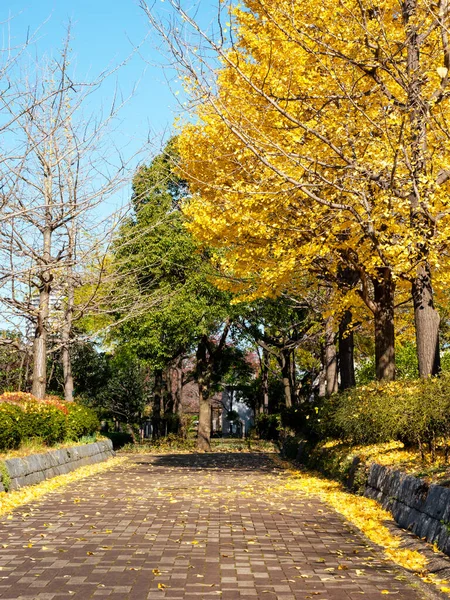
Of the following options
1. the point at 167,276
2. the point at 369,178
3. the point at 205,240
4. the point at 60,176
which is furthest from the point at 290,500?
the point at 167,276

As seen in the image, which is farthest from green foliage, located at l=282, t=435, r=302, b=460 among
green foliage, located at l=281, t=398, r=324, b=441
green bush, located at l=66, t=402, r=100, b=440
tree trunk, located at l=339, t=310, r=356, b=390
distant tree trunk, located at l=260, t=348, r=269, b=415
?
distant tree trunk, located at l=260, t=348, r=269, b=415

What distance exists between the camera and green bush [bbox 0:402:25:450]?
12.0 metres

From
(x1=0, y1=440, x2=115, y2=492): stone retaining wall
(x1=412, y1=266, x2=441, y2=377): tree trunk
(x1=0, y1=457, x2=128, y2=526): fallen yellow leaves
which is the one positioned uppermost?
(x1=412, y1=266, x2=441, y2=377): tree trunk

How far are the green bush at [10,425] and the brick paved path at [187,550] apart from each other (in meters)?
1.62

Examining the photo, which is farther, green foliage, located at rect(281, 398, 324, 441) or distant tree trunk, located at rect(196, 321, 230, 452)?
distant tree trunk, located at rect(196, 321, 230, 452)

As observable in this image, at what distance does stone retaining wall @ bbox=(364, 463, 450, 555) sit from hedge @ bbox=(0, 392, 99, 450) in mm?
6200

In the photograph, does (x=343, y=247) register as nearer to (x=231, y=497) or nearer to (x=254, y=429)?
(x=231, y=497)

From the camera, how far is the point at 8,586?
516cm

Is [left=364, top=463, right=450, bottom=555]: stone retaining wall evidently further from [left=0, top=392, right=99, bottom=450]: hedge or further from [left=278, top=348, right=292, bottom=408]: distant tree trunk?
[left=278, top=348, right=292, bottom=408]: distant tree trunk

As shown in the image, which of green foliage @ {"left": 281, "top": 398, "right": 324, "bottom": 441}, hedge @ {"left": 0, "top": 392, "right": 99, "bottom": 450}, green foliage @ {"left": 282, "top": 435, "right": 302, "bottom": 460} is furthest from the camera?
green foliage @ {"left": 282, "top": 435, "right": 302, "bottom": 460}

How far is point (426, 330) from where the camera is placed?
38.1 feet

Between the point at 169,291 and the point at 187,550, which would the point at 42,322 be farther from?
the point at 187,550

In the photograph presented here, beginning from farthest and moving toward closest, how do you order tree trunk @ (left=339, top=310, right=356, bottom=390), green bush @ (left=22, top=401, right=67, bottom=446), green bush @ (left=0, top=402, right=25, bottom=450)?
tree trunk @ (left=339, top=310, right=356, bottom=390)
green bush @ (left=22, top=401, right=67, bottom=446)
green bush @ (left=0, top=402, right=25, bottom=450)

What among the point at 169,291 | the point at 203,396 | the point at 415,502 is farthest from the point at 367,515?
the point at 203,396
